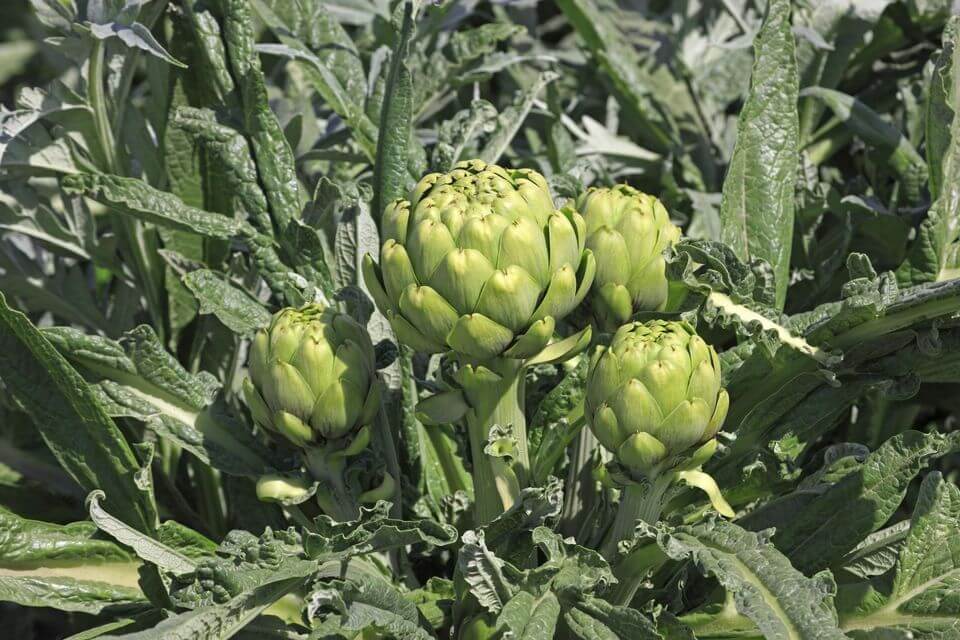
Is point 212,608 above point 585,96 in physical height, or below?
below

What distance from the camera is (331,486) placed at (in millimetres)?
828

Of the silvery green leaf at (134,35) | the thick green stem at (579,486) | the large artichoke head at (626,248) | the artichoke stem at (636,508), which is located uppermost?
the silvery green leaf at (134,35)

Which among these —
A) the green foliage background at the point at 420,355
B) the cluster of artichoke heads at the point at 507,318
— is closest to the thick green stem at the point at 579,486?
the green foliage background at the point at 420,355

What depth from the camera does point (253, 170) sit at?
95cm

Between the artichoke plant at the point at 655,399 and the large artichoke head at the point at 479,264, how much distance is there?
0.17 ft

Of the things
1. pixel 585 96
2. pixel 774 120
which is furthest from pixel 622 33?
pixel 774 120

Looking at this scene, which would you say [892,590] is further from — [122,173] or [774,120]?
[122,173]

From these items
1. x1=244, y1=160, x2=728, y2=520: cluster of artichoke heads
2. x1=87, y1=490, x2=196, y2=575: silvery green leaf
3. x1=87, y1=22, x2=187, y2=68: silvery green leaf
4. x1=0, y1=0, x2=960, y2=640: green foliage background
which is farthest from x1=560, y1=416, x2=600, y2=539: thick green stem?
x1=87, y1=22, x2=187, y2=68: silvery green leaf

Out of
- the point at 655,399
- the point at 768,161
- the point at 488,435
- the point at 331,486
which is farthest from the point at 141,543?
the point at 768,161

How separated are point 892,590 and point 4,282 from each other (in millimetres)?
857

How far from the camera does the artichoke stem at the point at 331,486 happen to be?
0.80 m

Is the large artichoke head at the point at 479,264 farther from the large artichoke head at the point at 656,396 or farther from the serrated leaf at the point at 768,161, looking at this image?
the serrated leaf at the point at 768,161

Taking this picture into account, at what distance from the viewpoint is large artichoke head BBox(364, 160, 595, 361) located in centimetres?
67

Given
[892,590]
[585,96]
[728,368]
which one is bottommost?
[892,590]
